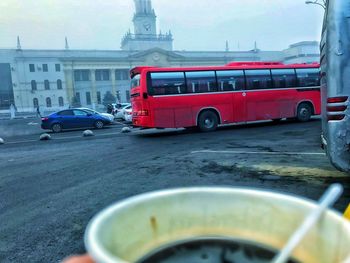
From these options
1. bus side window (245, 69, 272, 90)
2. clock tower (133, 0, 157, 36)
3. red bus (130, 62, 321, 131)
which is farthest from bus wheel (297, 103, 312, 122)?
clock tower (133, 0, 157, 36)

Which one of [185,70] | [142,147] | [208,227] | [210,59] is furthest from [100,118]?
[210,59]

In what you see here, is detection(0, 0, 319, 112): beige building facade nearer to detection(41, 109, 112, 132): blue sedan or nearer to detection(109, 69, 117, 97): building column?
detection(109, 69, 117, 97): building column

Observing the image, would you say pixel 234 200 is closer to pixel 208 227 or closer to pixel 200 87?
pixel 208 227

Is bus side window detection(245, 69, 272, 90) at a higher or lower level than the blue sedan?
higher

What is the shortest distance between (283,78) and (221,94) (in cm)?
373

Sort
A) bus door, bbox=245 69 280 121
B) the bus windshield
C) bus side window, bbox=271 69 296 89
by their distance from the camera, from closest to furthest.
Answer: the bus windshield < bus door, bbox=245 69 280 121 < bus side window, bbox=271 69 296 89

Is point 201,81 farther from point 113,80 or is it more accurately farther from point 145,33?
point 145,33

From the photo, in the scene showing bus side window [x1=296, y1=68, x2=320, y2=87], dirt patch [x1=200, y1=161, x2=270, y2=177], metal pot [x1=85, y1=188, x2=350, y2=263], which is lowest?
dirt patch [x1=200, y1=161, x2=270, y2=177]

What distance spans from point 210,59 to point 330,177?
288ft

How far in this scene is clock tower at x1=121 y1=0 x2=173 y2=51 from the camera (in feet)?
309

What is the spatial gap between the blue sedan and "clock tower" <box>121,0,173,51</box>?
73323mm

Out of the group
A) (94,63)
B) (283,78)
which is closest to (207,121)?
(283,78)

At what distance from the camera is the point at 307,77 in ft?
59.6

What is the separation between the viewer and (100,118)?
23266 millimetres
